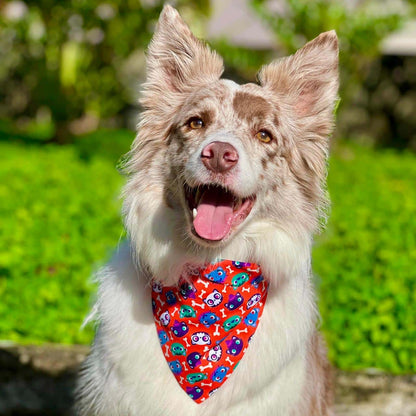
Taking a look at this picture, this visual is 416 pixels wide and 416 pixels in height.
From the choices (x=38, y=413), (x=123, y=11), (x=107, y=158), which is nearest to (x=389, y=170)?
(x=107, y=158)

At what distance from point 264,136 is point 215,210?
0.60 m

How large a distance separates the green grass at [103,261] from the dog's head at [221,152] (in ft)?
1.89

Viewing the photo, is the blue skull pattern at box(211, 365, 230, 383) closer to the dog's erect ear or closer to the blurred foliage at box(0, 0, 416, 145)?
the dog's erect ear

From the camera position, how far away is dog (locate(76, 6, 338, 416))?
11.8ft

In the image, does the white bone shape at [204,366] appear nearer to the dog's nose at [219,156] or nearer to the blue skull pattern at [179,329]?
the blue skull pattern at [179,329]

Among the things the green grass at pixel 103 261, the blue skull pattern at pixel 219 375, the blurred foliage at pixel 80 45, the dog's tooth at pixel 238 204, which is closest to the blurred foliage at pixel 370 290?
the green grass at pixel 103 261

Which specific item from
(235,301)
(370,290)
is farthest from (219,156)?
(370,290)

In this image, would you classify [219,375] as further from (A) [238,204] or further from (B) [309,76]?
(B) [309,76]

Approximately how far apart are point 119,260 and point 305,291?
1098mm

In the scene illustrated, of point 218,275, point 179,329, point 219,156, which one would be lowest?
point 179,329

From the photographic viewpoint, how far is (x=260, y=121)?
382cm

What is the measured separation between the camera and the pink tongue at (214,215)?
11.3 ft

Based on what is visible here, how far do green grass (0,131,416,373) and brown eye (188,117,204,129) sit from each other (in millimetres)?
1005

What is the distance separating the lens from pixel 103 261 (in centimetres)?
448
